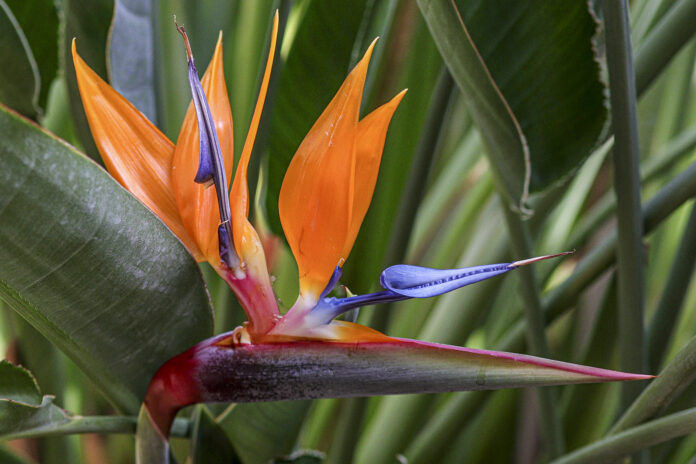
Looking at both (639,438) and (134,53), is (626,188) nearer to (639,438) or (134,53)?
(639,438)

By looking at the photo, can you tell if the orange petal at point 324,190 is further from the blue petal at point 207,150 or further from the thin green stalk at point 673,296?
the thin green stalk at point 673,296

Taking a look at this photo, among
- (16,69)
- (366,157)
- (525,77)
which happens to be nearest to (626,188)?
(525,77)

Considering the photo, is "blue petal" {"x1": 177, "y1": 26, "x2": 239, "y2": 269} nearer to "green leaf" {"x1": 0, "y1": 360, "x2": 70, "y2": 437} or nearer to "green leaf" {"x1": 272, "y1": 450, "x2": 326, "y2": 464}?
"green leaf" {"x1": 0, "y1": 360, "x2": 70, "y2": 437}

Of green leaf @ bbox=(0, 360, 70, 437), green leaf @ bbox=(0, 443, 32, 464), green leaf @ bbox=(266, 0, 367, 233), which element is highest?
green leaf @ bbox=(266, 0, 367, 233)

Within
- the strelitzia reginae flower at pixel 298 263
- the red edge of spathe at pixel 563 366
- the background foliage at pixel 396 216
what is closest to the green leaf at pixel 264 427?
the background foliage at pixel 396 216

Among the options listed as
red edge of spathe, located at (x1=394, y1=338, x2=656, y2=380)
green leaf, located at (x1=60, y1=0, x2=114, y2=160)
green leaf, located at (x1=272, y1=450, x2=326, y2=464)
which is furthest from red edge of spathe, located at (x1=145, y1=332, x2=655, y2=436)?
green leaf, located at (x1=60, y1=0, x2=114, y2=160)

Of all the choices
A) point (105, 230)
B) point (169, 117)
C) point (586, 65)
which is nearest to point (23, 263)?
point (105, 230)

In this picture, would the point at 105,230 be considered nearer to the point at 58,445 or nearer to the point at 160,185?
the point at 160,185
